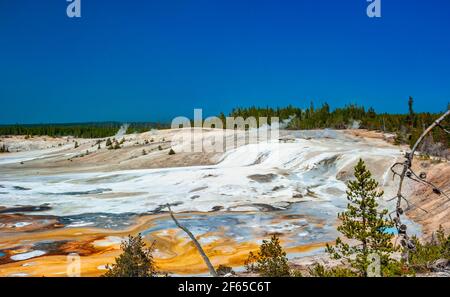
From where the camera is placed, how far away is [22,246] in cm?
1345

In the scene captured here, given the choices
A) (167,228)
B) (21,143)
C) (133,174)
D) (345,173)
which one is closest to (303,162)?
(345,173)

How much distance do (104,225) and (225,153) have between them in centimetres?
1882

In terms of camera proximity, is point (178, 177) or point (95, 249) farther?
point (178, 177)

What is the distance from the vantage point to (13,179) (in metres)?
28.7

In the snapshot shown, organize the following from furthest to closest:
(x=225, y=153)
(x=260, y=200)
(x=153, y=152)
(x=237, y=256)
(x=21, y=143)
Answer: (x=21, y=143)
(x=153, y=152)
(x=225, y=153)
(x=260, y=200)
(x=237, y=256)

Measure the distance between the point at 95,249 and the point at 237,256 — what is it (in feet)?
12.2

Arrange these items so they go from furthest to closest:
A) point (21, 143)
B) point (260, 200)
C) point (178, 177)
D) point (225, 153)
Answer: point (21, 143), point (225, 153), point (178, 177), point (260, 200)

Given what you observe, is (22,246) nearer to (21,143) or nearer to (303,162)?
(303,162)

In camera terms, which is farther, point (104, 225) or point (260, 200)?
point (260, 200)
